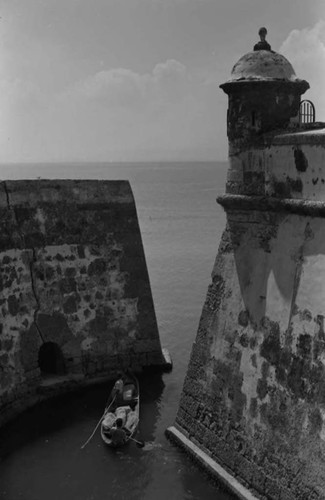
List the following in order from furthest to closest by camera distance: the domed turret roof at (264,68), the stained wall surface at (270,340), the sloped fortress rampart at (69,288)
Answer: the sloped fortress rampart at (69,288) → the domed turret roof at (264,68) → the stained wall surface at (270,340)

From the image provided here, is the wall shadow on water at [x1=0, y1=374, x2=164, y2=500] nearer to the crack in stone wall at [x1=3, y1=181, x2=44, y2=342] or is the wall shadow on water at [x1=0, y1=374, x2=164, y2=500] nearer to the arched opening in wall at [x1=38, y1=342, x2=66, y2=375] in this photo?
the arched opening in wall at [x1=38, y1=342, x2=66, y2=375]

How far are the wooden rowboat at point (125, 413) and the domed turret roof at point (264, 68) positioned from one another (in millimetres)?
8273

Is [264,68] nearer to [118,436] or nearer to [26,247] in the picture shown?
[26,247]

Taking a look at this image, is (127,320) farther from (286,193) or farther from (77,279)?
(286,193)

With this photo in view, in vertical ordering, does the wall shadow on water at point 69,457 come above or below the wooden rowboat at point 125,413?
below

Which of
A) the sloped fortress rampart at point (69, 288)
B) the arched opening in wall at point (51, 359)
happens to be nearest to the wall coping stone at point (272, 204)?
the sloped fortress rampart at point (69, 288)

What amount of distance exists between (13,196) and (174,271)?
19742 mm

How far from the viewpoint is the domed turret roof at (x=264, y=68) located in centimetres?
1195

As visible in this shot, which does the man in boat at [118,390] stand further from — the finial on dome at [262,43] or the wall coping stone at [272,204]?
the finial on dome at [262,43]

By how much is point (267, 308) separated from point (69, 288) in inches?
299

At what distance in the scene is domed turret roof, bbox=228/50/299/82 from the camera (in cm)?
1195

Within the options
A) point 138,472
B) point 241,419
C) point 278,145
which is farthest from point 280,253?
point 138,472

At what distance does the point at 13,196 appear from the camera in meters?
16.6

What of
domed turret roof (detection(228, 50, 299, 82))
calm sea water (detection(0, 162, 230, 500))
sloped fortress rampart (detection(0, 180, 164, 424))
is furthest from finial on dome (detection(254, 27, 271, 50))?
calm sea water (detection(0, 162, 230, 500))
